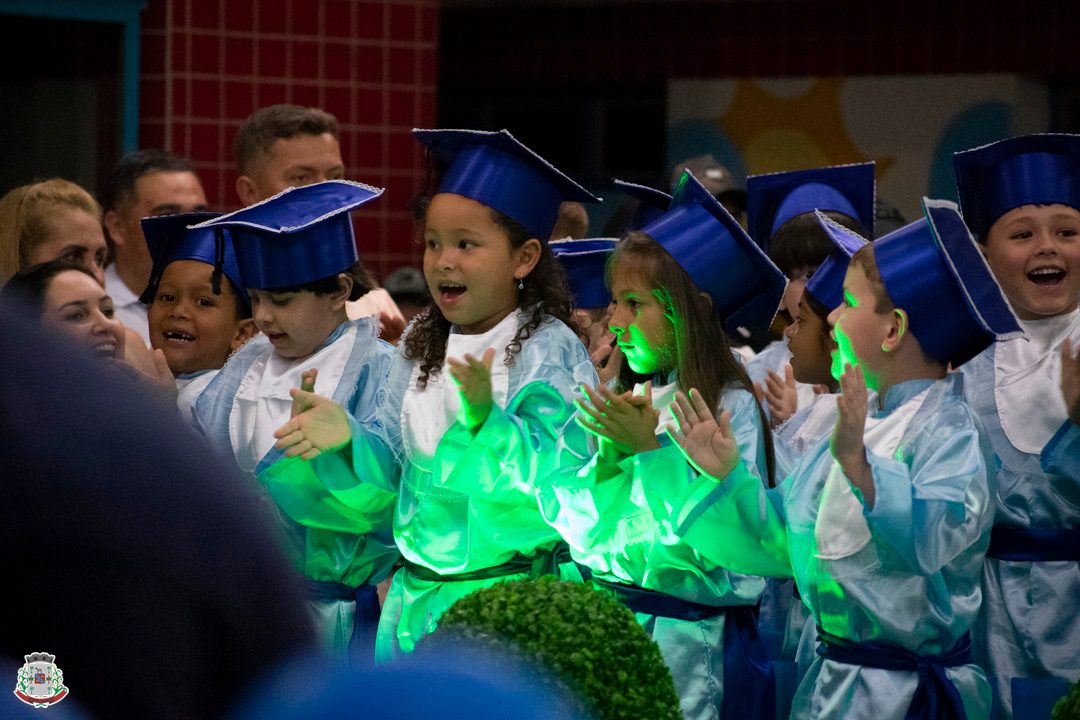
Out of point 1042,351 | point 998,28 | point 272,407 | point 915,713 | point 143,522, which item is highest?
point 998,28

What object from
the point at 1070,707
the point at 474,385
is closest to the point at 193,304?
the point at 474,385

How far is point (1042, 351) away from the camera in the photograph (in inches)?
127

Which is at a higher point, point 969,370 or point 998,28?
point 998,28

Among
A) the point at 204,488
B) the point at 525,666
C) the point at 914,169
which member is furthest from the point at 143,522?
the point at 914,169

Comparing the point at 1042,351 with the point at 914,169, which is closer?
the point at 1042,351

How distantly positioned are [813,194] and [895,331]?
4.44 feet

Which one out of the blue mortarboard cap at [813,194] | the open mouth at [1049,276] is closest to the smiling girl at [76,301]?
the blue mortarboard cap at [813,194]

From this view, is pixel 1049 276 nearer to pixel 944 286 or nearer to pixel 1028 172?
pixel 1028 172

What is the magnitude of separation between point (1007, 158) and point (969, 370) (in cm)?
45

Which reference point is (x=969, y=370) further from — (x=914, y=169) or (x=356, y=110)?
(x=914, y=169)

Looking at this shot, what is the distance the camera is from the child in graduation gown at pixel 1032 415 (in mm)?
3084

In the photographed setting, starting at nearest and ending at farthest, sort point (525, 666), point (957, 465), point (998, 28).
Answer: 1. point (525, 666)
2. point (957, 465)
3. point (998, 28)

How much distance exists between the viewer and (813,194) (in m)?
4.09

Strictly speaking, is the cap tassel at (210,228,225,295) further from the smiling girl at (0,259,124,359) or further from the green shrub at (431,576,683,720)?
the green shrub at (431,576,683,720)
